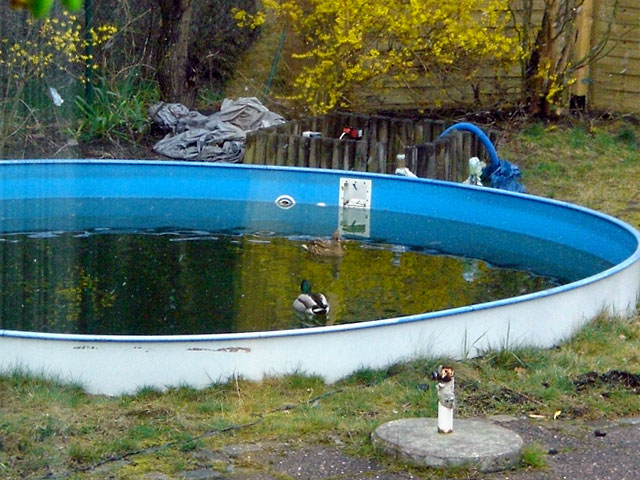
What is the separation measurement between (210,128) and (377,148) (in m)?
2.30

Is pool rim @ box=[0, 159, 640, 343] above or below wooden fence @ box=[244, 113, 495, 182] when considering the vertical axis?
below

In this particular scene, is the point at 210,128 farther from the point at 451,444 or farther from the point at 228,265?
the point at 451,444

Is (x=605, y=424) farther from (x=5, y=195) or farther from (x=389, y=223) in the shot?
(x=5, y=195)

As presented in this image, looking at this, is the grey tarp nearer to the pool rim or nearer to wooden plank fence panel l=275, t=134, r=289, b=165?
wooden plank fence panel l=275, t=134, r=289, b=165

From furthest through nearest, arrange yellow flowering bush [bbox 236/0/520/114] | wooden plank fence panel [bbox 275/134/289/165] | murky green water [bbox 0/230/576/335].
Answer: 1. yellow flowering bush [bbox 236/0/520/114]
2. wooden plank fence panel [bbox 275/134/289/165]
3. murky green water [bbox 0/230/576/335]

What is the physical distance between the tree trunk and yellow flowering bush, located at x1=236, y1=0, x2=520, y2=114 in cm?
113

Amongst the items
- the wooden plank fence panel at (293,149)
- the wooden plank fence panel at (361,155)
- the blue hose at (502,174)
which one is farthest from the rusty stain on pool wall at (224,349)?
the wooden plank fence panel at (293,149)

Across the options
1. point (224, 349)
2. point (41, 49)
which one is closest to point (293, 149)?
point (41, 49)

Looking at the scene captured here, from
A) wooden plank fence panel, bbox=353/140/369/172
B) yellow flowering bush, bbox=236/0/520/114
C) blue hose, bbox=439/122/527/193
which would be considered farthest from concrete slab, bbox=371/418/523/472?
yellow flowering bush, bbox=236/0/520/114

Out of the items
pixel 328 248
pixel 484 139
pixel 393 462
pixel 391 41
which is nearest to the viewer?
Answer: pixel 393 462

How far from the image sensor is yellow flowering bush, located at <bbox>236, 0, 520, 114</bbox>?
11.6 m

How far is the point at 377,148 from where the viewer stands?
10.5 meters

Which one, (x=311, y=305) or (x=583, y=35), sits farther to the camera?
(x=583, y=35)

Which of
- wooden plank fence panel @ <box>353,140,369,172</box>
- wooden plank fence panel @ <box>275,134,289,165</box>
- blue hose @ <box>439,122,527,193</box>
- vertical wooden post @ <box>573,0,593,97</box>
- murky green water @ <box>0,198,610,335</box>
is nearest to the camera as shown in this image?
murky green water @ <box>0,198,610,335</box>
